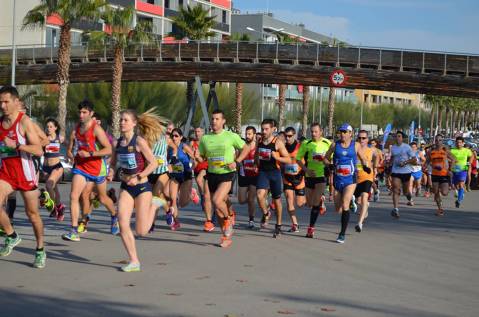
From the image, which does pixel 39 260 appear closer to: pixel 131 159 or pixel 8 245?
pixel 8 245

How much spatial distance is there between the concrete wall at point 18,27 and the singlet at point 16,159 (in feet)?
190

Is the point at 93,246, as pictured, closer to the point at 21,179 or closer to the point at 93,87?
the point at 21,179

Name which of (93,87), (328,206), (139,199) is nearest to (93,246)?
(139,199)

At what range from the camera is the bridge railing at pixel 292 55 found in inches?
1536

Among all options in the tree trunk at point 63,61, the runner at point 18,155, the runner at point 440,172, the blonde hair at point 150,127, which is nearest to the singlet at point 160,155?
the blonde hair at point 150,127

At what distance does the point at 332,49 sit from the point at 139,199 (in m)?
32.6

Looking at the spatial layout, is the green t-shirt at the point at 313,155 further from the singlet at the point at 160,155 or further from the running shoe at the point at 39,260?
the running shoe at the point at 39,260

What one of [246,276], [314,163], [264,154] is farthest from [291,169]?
[246,276]

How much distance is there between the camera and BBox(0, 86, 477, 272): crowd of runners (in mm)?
9352

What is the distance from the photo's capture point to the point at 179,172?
14.8 meters

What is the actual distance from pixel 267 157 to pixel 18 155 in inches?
199

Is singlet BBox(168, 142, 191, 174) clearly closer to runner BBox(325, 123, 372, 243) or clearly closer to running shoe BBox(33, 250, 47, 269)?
runner BBox(325, 123, 372, 243)

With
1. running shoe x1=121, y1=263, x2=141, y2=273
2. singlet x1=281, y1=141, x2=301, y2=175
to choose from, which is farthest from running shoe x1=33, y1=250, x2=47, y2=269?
singlet x1=281, y1=141, x2=301, y2=175

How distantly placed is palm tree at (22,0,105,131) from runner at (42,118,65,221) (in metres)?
21.0
